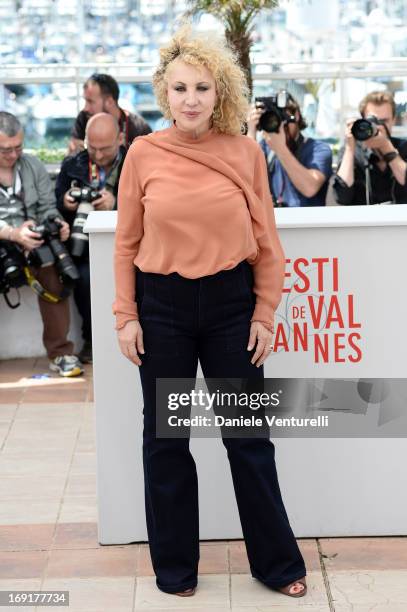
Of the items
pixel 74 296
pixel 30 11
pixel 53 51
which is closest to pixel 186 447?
pixel 74 296

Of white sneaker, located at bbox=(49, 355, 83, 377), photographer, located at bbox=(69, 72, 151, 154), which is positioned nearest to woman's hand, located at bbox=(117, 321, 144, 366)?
white sneaker, located at bbox=(49, 355, 83, 377)

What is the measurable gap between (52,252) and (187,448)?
10.5 feet

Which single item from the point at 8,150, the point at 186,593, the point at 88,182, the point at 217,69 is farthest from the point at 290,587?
→ the point at 8,150

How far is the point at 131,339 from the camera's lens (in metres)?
3.33

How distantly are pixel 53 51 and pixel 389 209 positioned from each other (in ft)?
77.9

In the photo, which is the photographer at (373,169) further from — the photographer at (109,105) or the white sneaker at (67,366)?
the white sneaker at (67,366)

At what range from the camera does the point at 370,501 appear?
388cm

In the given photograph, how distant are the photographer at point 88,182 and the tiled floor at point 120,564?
6.43 feet

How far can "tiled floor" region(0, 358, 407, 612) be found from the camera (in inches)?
137

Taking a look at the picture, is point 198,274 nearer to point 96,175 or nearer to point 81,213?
point 81,213

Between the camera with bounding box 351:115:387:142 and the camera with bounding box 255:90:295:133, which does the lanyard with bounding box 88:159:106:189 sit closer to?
the camera with bounding box 255:90:295:133

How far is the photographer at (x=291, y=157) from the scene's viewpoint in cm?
629

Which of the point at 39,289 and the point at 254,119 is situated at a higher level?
the point at 254,119

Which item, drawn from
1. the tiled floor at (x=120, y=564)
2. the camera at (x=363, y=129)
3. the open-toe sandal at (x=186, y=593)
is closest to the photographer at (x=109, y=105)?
the camera at (x=363, y=129)
